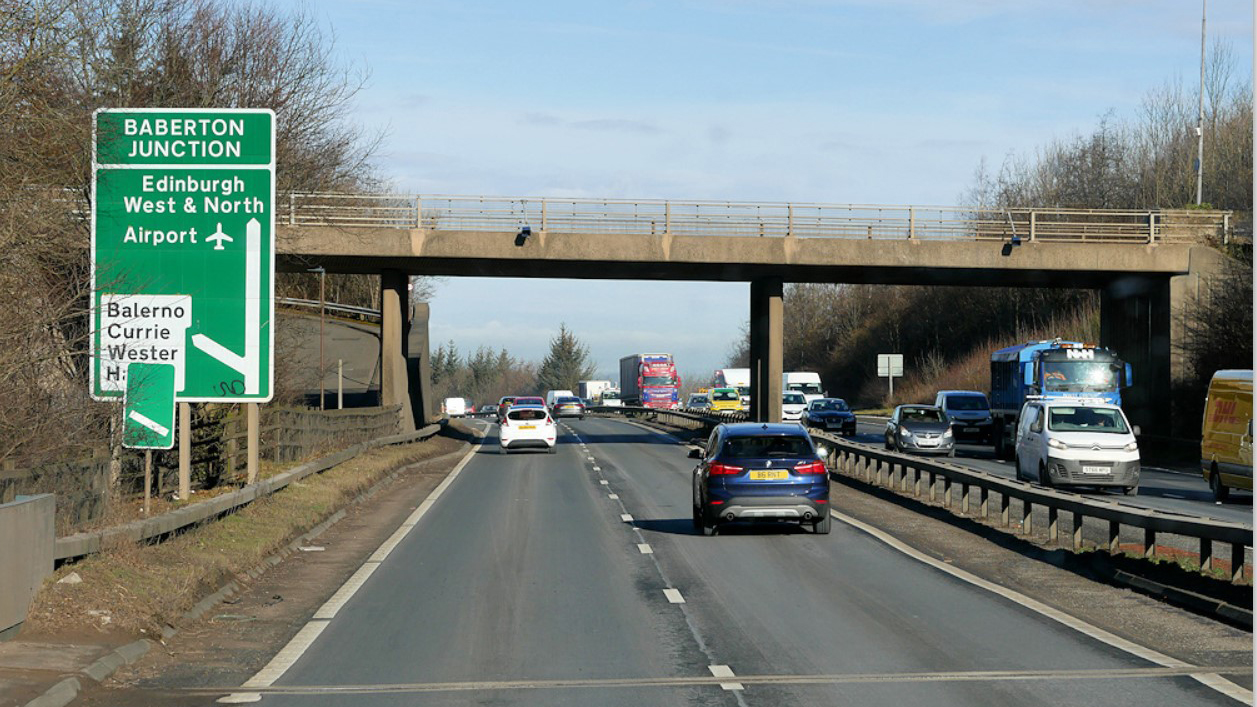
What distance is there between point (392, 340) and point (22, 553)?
4204 centimetres

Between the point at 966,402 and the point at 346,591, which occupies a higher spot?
the point at 966,402

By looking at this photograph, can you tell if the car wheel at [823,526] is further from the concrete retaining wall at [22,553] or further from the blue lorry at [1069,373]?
the blue lorry at [1069,373]

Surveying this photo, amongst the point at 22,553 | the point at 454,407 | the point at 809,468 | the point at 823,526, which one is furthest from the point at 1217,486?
the point at 454,407

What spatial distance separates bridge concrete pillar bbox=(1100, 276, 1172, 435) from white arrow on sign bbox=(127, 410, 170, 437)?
4077cm

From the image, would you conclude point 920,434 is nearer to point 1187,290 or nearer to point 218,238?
point 1187,290

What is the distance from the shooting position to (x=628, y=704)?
9.47m

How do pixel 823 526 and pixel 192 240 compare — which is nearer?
pixel 192 240

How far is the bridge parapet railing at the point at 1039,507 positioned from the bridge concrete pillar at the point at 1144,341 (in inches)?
677

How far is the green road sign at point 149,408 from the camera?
1803 cm

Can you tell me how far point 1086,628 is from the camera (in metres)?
12.8

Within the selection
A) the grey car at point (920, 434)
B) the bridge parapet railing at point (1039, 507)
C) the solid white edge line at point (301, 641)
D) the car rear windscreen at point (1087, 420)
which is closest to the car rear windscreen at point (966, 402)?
the grey car at point (920, 434)

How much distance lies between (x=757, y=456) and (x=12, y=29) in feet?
37.2

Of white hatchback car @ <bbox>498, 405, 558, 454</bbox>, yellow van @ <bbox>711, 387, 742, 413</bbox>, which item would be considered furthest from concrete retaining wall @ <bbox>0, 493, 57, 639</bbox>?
yellow van @ <bbox>711, 387, 742, 413</bbox>

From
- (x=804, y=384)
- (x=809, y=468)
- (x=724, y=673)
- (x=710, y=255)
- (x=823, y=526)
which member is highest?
(x=710, y=255)
